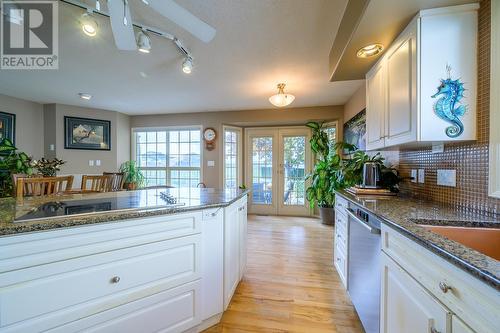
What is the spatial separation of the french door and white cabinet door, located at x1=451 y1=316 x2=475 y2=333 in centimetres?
408

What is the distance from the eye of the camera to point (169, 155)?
16.6 feet

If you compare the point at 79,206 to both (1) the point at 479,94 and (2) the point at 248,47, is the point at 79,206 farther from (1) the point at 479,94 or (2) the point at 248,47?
(1) the point at 479,94

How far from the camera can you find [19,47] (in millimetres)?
2090

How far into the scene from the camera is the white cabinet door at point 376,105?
1.71 meters

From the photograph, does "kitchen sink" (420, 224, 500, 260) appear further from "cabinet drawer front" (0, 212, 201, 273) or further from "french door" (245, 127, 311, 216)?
"french door" (245, 127, 311, 216)

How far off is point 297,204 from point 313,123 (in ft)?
6.05

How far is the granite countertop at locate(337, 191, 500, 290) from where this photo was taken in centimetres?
57

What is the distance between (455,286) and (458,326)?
12cm

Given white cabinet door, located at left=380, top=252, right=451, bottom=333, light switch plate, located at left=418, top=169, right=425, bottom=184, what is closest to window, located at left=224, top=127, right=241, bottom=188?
light switch plate, located at left=418, top=169, right=425, bottom=184

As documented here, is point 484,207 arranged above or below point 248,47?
below

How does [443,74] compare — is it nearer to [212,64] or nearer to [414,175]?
[414,175]

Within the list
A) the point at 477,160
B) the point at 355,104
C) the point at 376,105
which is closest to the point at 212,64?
the point at 376,105

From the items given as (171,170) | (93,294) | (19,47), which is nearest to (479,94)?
(93,294)

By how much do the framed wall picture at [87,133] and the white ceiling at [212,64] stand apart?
39cm
